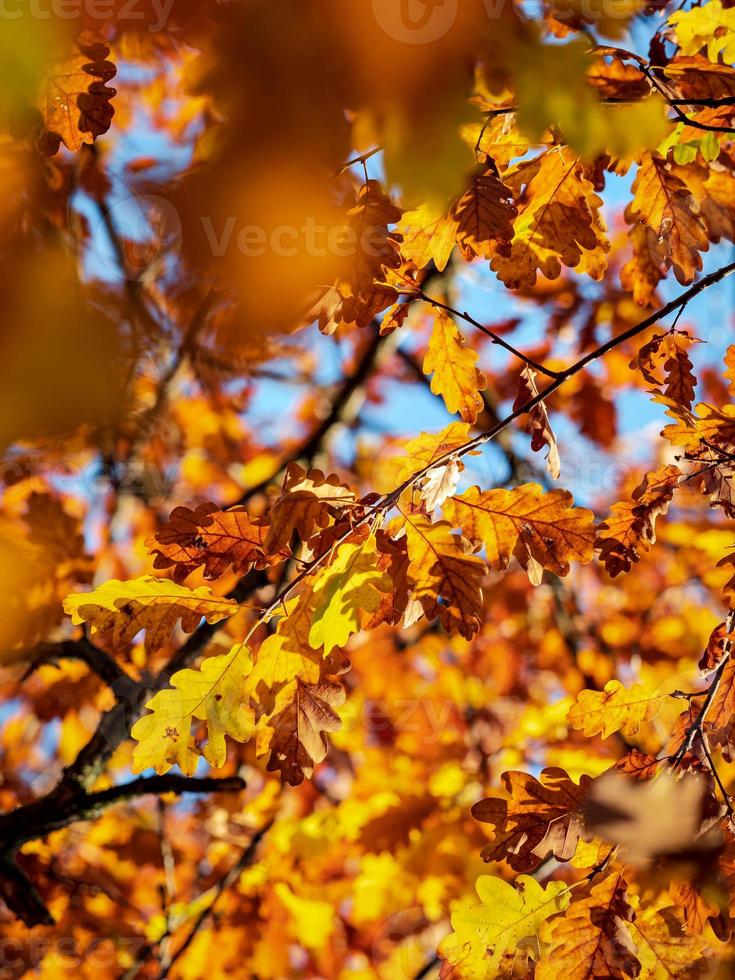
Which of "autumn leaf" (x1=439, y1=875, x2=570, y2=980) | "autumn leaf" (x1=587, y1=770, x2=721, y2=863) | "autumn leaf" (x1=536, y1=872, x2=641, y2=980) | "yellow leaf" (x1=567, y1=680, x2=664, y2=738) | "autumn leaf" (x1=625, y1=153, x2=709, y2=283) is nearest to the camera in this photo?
"autumn leaf" (x1=587, y1=770, x2=721, y2=863)

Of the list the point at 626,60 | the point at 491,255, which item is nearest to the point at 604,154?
the point at 626,60

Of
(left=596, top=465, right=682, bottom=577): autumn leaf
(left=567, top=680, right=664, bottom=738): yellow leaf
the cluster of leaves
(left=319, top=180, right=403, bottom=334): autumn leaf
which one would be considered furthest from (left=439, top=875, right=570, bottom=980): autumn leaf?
(left=319, top=180, right=403, bottom=334): autumn leaf

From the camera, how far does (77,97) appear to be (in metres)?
1.25

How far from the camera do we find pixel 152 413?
3.56 m

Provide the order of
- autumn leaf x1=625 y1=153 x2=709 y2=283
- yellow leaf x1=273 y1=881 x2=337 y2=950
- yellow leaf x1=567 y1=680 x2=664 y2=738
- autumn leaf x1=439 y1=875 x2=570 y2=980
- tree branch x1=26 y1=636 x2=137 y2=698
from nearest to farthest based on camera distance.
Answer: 1. autumn leaf x1=439 y1=875 x2=570 y2=980
2. yellow leaf x1=567 y1=680 x2=664 y2=738
3. autumn leaf x1=625 y1=153 x2=709 y2=283
4. tree branch x1=26 y1=636 x2=137 y2=698
5. yellow leaf x1=273 y1=881 x2=337 y2=950

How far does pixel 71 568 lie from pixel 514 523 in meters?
1.66

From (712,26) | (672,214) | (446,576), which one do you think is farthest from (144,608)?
(712,26)

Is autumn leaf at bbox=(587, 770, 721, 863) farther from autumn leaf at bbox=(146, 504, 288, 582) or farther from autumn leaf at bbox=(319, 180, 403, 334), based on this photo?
autumn leaf at bbox=(319, 180, 403, 334)

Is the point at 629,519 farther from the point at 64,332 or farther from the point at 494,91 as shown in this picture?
the point at 64,332

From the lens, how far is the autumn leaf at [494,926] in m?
1.19

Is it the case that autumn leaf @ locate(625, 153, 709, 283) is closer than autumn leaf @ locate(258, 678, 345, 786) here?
No

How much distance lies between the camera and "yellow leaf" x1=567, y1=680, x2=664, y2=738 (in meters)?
1.29

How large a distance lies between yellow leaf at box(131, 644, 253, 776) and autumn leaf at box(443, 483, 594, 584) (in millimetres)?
441

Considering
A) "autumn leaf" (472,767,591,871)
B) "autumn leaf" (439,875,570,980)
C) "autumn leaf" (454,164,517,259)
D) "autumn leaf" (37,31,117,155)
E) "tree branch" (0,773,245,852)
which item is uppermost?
"autumn leaf" (37,31,117,155)
